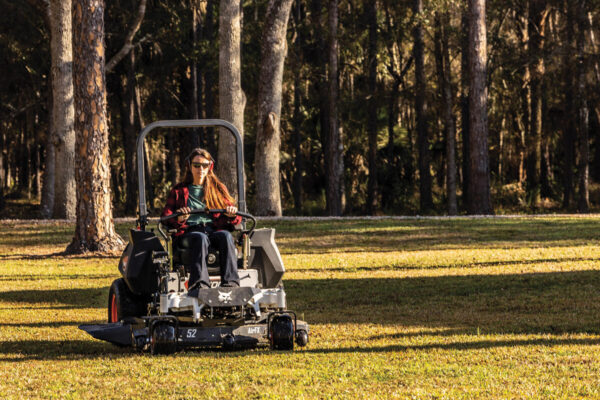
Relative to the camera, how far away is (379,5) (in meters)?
39.1

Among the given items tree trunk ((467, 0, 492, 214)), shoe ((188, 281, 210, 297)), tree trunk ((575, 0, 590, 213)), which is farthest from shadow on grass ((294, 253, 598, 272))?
tree trunk ((575, 0, 590, 213))

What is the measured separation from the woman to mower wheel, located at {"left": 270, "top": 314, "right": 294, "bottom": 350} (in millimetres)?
439

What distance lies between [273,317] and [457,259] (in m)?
9.04

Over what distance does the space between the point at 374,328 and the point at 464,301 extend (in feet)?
8.02

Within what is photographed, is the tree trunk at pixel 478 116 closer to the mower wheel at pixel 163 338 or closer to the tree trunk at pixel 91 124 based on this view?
the tree trunk at pixel 91 124

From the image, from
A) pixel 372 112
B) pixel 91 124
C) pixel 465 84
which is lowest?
pixel 91 124

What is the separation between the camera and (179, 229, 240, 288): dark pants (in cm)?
775

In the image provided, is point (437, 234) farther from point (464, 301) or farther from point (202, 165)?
point (202, 165)

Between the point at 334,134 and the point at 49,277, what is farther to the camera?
the point at 334,134

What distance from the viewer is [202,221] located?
8359 millimetres

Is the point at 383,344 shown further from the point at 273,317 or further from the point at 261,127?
the point at 261,127

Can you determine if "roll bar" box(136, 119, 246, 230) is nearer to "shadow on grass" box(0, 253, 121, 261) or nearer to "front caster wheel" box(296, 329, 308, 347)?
"front caster wheel" box(296, 329, 308, 347)

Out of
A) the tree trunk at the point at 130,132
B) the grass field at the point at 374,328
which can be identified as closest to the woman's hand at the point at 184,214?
the grass field at the point at 374,328

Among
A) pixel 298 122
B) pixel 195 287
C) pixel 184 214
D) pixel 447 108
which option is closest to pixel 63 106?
pixel 298 122
